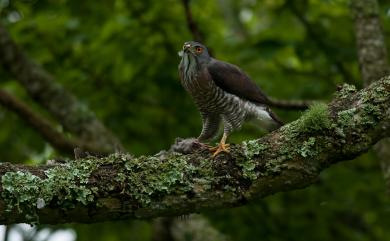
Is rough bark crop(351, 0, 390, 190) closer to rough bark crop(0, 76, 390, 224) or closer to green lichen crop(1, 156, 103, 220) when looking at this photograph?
rough bark crop(0, 76, 390, 224)

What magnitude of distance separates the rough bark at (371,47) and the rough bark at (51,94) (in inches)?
102

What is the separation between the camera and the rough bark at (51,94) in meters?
7.16

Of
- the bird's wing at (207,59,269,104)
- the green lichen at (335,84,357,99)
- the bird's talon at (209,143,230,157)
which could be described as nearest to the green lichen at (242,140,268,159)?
the bird's talon at (209,143,230,157)

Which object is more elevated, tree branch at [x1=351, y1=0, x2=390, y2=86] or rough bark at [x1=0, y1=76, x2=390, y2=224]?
tree branch at [x1=351, y1=0, x2=390, y2=86]

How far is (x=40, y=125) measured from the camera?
22.9 ft

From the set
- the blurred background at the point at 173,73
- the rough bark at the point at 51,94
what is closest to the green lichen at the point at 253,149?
the blurred background at the point at 173,73

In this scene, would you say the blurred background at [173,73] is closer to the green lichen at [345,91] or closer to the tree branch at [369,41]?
the tree branch at [369,41]

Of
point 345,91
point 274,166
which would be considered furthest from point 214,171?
point 345,91

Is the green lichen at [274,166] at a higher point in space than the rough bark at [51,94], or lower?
lower

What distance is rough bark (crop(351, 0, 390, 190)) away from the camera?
19.6ft

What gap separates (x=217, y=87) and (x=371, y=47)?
Answer: 1.42 meters

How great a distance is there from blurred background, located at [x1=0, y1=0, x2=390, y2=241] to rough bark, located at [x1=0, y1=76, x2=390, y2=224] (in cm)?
281

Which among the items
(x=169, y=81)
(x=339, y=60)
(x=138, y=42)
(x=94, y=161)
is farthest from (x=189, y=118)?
(x=94, y=161)

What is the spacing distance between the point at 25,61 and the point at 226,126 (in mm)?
2593
